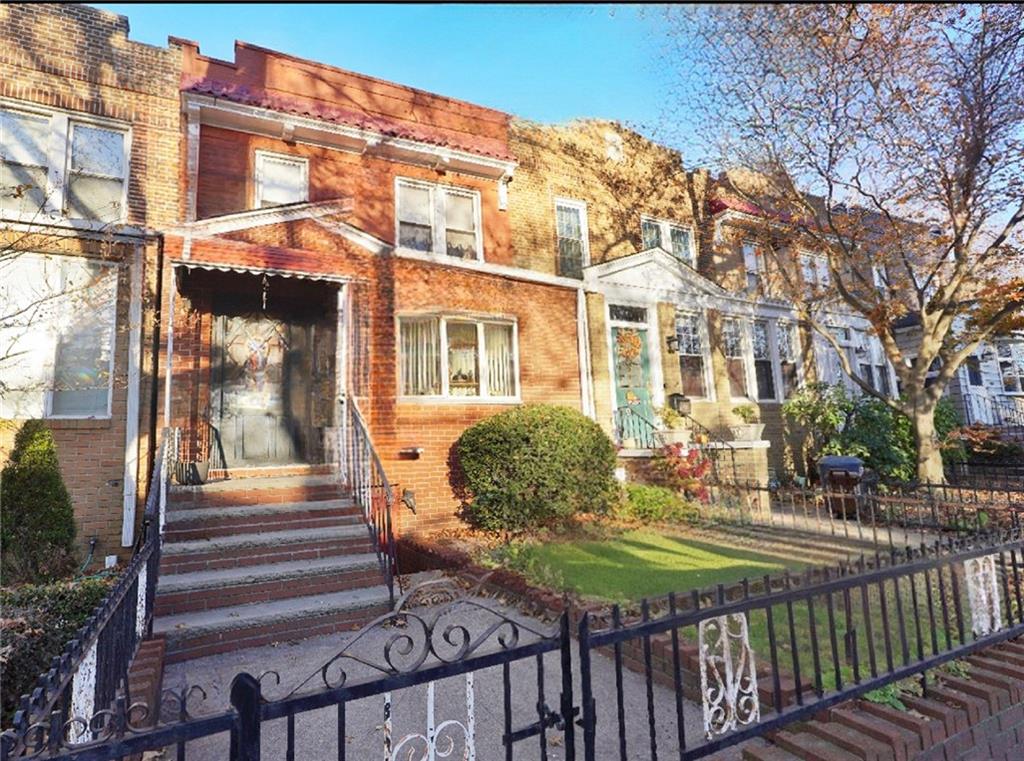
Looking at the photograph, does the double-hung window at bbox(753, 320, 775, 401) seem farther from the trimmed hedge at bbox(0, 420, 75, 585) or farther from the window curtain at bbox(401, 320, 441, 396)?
the trimmed hedge at bbox(0, 420, 75, 585)

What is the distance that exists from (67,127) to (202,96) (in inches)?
80.3

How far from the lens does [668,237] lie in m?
15.2

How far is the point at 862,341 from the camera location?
1858 cm

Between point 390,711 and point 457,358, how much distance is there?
783 centimetres

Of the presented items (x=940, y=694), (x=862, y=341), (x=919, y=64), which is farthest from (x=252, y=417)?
(x=862, y=341)

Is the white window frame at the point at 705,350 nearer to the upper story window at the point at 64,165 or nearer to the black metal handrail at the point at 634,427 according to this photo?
the black metal handrail at the point at 634,427

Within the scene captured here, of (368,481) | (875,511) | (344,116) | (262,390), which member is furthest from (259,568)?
(875,511)

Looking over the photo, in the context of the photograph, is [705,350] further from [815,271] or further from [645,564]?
[645,564]

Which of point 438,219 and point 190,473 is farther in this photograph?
point 438,219

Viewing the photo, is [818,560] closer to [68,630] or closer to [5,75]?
[68,630]

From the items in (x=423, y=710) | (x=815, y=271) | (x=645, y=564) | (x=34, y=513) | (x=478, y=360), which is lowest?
(x=423, y=710)

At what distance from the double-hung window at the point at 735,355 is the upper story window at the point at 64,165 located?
1378 cm

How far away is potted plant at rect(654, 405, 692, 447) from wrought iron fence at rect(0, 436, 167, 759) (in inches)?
354

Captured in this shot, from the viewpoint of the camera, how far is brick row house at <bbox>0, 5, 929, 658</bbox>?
6734 millimetres
